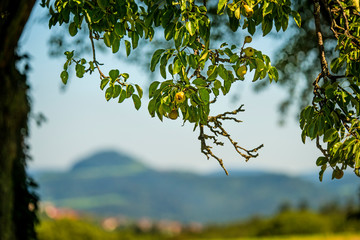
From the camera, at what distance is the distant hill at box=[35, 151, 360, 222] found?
165000 millimetres

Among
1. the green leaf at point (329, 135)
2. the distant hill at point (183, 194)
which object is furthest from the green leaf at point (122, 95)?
the distant hill at point (183, 194)

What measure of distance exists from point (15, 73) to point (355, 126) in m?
4.22

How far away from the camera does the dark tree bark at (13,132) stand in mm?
4316

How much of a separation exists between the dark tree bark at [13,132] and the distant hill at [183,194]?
15366cm

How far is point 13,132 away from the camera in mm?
5379

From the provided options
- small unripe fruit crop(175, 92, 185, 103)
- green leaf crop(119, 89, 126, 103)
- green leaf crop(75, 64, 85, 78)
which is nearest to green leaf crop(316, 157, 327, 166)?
small unripe fruit crop(175, 92, 185, 103)

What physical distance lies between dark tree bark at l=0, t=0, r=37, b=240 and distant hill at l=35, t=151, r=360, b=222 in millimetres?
153660

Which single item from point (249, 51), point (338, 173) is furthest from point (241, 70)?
point (338, 173)

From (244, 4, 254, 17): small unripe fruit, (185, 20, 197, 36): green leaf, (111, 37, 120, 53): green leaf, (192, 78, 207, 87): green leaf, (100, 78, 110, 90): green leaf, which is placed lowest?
(192, 78, 207, 87): green leaf

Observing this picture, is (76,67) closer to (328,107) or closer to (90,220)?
(328,107)

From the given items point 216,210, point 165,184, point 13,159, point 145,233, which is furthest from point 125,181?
point 13,159

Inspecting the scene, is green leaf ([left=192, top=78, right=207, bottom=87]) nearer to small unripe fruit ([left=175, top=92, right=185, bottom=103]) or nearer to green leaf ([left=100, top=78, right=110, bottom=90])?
small unripe fruit ([left=175, top=92, right=185, bottom=103])

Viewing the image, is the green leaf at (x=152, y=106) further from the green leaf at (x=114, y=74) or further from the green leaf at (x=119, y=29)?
the green leaf at (x=119, y=29)

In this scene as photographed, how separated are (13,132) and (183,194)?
189060 millimetres
